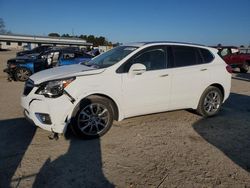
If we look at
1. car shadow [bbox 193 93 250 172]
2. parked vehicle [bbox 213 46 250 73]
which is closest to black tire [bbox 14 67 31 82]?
car shadow [bbox 193 93 250 172]

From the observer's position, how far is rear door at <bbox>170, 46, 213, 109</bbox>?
5.31 meters

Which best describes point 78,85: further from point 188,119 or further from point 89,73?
point 188,119

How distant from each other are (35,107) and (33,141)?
0.68 meters

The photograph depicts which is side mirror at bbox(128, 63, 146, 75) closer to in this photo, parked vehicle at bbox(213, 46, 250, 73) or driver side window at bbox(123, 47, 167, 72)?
driver side window at bbox(123, 47, 167, 72)

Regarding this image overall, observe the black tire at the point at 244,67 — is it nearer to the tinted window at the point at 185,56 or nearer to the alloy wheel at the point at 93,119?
the tinted window at the point at 185,56

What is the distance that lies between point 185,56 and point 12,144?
3997 mm

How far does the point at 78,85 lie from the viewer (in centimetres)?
427

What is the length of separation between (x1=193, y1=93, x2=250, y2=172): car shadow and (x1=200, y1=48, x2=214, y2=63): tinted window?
143 centimetres

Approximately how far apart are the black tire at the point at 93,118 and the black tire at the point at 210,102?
2405mm

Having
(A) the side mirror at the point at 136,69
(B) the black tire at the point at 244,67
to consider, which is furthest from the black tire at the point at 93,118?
(B) the black tire at the point at 244,67

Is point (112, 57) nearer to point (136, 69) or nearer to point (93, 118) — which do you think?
point (136, 69)

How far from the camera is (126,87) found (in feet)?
15.4

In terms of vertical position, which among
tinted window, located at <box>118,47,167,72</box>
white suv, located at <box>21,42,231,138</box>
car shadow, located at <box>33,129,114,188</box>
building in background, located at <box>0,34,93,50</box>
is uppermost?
building in background, located at <box>0,34,93,50</box>

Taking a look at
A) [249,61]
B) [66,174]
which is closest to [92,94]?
[66,174]
